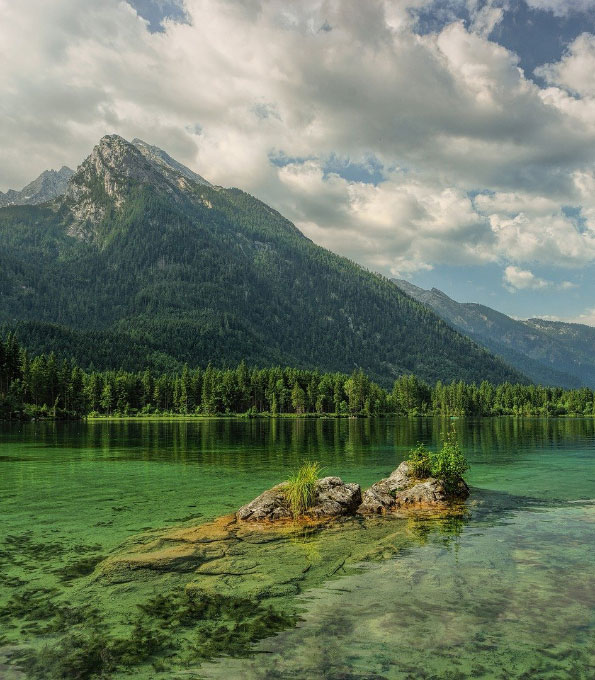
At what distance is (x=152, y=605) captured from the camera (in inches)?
541

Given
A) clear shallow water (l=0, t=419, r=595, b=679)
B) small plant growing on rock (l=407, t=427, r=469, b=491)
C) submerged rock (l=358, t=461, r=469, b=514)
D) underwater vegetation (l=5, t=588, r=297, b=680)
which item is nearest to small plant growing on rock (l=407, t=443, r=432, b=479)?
small plant growing on rock (l=407, t=427, r=469, b=491)

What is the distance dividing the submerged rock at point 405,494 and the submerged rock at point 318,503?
84 centimetres

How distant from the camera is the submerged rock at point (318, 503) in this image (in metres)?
25.5

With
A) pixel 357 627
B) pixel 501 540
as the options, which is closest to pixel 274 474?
pixel 501 540

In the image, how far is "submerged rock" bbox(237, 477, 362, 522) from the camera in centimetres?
2555

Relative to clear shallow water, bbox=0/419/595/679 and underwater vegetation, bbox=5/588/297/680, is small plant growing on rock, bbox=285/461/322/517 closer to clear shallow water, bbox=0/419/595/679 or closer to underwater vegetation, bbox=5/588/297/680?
clear shallow water, bbox=0/419/595/679

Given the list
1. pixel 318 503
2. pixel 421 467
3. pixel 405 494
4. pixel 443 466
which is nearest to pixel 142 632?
pixel 318 503

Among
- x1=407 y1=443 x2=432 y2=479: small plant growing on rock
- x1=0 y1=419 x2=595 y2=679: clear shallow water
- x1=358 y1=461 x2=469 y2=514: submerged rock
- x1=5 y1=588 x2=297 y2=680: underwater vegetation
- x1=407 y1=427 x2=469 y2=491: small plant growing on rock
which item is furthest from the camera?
x1=407 y1=443 x2=432 y2=479: small plant growing on rock

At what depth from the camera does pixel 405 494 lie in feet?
99.8

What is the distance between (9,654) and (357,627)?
8.22 metres

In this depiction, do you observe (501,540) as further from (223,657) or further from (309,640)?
(223,657)

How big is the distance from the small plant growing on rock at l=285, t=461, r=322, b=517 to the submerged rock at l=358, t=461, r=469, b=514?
3274 millimetres

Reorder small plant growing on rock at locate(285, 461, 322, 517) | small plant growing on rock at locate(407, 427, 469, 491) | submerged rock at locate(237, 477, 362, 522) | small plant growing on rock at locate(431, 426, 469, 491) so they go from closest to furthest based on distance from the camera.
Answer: submerged rock at locate(237, 477, 362, 522) < small plant growing on rock at locate(285, 461, 322, 517) < small plant growing on rock at locate(431, 426, 469, 491) < small plant growing on rock at locate(407, 427, 469, 491)

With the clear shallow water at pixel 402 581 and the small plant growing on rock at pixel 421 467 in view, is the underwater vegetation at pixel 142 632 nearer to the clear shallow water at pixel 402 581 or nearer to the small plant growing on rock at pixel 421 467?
the clear shallow water at pixel 402 581
